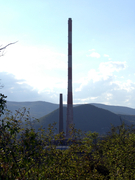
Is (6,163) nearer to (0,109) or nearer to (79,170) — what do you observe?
(0,109)

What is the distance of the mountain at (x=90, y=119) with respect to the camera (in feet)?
498

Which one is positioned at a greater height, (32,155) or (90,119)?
(32,155)

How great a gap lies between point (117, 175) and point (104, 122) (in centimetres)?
14778

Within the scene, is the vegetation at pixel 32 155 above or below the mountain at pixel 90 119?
above

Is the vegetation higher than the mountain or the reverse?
higher

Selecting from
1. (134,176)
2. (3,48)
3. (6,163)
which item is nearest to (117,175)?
(134,176)

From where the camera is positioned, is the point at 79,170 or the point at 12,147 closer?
the point at 12,147

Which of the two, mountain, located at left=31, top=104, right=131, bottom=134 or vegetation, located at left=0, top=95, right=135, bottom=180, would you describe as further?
mountain, located at left=31, top=104, right=131, bottom=134

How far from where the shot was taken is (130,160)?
36.8 ft

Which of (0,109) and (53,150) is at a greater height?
(0,109)

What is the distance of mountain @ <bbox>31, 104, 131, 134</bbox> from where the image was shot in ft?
498

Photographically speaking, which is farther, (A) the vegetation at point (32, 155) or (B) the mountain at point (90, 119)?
(B) the mountain at point (90, 119)

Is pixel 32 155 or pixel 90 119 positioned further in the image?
pixel 90 119

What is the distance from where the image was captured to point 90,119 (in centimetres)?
16100
